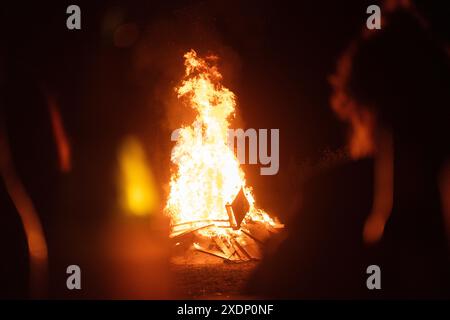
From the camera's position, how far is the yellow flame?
17.8 metres

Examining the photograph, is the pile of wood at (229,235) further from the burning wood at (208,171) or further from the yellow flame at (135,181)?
the yellow flame at (135,181)

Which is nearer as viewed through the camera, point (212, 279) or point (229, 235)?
point (212, 279)

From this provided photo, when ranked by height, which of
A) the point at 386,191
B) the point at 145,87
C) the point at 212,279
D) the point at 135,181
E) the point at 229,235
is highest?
the point at 145,87

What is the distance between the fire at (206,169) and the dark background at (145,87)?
1.21 metres

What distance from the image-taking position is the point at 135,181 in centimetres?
1842

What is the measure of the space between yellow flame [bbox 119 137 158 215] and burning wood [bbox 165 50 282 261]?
1359 mm

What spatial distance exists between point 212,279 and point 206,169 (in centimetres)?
441

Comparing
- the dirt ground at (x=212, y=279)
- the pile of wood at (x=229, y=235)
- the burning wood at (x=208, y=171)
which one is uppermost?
the burning wood at (x=208, y=171)

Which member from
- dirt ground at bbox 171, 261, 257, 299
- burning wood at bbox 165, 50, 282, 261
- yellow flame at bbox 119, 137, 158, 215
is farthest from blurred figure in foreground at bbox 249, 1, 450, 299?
yellow flame at bbox 119, 137, 158, 215

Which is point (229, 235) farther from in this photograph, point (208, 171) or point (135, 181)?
point (135, 181)

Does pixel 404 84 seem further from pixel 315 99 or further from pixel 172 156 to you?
pixel 172 156

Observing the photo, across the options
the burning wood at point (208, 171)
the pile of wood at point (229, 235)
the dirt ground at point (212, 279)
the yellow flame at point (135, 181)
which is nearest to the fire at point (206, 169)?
the burning wood at point (208, 171)

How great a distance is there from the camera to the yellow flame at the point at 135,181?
1778 cm

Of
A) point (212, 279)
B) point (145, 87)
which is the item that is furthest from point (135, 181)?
point (212, 279)
